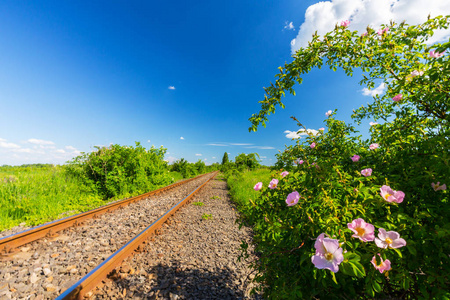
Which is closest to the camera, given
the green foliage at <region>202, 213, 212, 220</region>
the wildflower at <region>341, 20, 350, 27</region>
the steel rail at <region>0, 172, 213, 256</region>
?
the wildflower at <region>341, 20, 350, 27</region>

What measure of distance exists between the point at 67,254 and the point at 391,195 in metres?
4.73

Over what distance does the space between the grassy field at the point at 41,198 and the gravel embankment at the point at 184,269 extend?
3.48 metres

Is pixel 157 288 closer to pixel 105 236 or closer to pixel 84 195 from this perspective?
pixel 105 236

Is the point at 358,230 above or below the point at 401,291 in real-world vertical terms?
above

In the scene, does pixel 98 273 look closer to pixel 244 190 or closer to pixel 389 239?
pixel 389 239

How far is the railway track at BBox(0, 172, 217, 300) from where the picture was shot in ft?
8.08

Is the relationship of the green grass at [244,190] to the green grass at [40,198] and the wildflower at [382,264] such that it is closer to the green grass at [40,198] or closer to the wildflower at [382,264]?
the wildflower at [382,264]

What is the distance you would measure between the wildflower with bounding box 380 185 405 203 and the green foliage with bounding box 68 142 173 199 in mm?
9775

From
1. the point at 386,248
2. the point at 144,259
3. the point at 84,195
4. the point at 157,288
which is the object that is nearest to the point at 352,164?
the point at 386,248

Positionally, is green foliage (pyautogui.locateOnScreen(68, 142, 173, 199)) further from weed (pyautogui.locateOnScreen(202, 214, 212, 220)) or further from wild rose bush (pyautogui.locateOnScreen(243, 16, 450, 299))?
wild rose bush (pyautogui.locateOnScreen(243, 16, 450, 299))

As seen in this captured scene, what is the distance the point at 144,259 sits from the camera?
336cm

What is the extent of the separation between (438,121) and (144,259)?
432cm

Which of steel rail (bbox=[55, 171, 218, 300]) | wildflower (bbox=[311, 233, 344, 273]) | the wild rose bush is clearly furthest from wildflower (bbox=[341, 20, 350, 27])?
steel rail (bbox=[55, 171, 218, 300])

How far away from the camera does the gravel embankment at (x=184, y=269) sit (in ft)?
8.43
